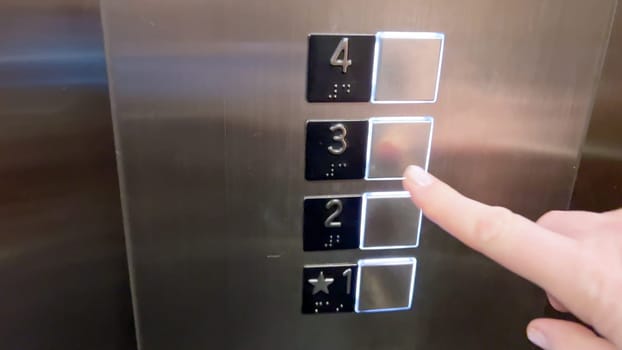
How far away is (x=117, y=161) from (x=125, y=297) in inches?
4.9

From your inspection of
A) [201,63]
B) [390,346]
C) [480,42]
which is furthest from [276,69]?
[390,346]

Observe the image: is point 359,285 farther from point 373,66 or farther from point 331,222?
point 373,66

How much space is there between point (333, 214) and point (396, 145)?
0.24ft

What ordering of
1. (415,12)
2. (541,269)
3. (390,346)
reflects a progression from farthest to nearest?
(390,346) → (415,12) → (541,269)

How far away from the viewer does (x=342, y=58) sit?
41 centimetres

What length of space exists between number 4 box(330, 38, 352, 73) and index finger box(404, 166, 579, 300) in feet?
0.41

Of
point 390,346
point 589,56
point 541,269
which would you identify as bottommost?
point 390,346

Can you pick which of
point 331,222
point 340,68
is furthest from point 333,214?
point 340,68

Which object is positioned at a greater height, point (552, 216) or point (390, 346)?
point (552, 216)

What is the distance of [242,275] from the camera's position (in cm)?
47

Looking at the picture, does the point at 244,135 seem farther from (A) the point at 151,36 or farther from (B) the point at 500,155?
(B) the point at 500,155

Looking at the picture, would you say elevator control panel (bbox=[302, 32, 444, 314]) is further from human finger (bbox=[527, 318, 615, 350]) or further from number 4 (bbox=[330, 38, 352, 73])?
human finger (bbox=[527, 318, 615, 350])

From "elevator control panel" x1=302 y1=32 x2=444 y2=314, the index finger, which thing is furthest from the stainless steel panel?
the index finger

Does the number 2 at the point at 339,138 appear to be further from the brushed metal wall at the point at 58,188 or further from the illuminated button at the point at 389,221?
the brushed metal wall at the point at 58,188
